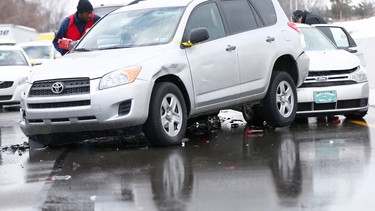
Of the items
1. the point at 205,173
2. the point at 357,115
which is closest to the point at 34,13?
the point at 357,115

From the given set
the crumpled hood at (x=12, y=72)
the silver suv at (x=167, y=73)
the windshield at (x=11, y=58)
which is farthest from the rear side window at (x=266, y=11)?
the windshield at (x=11, y=58)

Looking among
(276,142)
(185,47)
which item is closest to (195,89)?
(185,47)

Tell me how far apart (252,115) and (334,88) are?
48.8 inches

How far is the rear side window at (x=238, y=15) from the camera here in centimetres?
1030

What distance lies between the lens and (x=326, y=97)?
1108cm

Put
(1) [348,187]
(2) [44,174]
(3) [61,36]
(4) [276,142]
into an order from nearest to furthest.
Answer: (1) [348,187] → (2) [44,174] → (4) [276,142] → (3) [61,36]

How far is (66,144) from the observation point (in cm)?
1001

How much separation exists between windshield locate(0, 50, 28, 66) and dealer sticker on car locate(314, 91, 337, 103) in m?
9.92

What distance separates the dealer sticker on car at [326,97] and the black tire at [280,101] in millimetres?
423

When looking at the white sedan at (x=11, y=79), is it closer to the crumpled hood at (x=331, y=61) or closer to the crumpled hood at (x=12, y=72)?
the crumpled hood at (x=12, y=72)

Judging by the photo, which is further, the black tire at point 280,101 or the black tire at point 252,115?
the black tire at point 252,115

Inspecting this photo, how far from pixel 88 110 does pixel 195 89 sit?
4.87 feet

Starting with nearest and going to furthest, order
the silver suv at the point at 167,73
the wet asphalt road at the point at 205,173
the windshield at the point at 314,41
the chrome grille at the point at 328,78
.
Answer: the wet asphalt road at the point at 205,173, the silver suv at the point at 167,73, the chrome grille at the point at 328,78, the windshield at the point at 314,41

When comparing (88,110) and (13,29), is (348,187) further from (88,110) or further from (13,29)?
(13,29)
